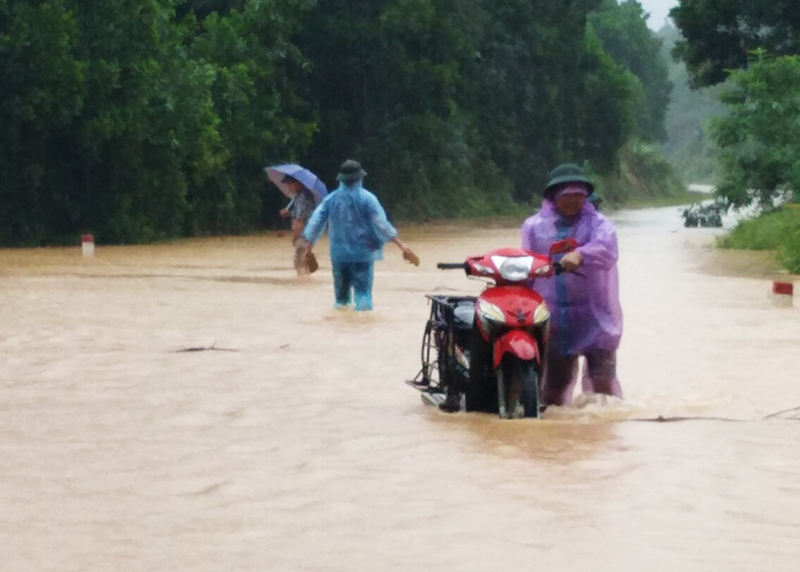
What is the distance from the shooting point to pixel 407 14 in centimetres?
5253

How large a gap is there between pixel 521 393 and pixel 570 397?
0.73 meters

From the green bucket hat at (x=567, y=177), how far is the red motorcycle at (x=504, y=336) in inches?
15.7

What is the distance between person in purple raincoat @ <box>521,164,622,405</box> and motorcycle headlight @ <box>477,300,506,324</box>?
1.80 feet

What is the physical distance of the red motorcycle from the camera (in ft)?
36.4

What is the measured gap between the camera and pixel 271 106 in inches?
1852

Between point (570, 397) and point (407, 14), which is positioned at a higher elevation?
point (407, 14)

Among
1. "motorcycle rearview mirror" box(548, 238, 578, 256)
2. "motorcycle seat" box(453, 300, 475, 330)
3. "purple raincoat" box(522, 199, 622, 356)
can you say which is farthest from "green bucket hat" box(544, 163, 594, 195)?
"motorcycle seat" box(453, 300, 475, 330)

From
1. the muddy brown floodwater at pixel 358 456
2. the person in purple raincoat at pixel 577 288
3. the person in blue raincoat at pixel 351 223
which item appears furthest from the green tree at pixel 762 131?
the person in purple raincoat at pixel 577 288

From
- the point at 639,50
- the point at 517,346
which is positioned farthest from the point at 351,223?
the point at 639,50

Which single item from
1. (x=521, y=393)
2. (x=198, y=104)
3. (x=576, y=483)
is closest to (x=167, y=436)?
(x=521, y=393)

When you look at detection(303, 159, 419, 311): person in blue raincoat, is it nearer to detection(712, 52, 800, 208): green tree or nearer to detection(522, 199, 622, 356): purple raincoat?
detection(522, 199, 622, 356): purple raincoat

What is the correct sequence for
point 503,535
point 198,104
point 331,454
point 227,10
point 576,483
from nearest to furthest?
1. point 503,535
2. point 576,483
3. point 331,454
4. point 198,104
5. point 227,10

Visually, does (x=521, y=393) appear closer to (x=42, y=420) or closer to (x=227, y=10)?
(x=42, y=420)

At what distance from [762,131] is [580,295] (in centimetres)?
2774
